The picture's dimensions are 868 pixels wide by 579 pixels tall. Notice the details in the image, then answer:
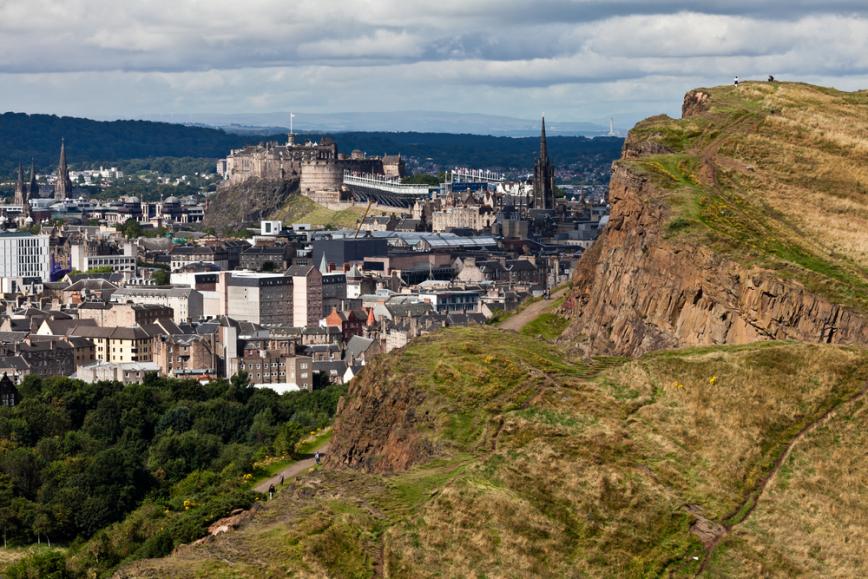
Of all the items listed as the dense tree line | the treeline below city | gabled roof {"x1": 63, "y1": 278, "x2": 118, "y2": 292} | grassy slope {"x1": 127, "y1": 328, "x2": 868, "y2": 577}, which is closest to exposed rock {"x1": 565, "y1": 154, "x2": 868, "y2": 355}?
grassy slope {"x1": 127, "y1": 328, "x2": 868, "y2": 577}

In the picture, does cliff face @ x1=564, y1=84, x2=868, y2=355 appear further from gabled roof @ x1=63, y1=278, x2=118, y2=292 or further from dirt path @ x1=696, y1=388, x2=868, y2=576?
gabled roof @ x1=63, y1=278, x2=118, y2=292

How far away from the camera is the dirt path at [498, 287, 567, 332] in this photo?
74562 mm

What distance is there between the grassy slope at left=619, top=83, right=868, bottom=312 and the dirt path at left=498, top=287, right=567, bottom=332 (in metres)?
9.59

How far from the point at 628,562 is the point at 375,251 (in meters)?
151

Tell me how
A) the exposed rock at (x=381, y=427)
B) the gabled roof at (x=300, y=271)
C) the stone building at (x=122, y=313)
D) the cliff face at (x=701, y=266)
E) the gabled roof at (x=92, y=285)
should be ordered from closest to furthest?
the exposed rock at (x=381, y=427) < the cliff face at (x=701, y=266) < the stone building at (x=122, y=313) < the gabled roof at (x=300, y=271) < the gabled roof at (x=92, y=285)

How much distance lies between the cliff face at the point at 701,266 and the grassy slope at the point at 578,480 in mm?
4888

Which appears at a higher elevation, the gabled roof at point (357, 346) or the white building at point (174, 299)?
the gabled roof at point (357, 346)

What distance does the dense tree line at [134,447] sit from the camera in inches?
3041

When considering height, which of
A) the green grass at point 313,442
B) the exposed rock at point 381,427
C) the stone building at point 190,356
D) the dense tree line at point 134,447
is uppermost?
the exposed rock at point 381,427

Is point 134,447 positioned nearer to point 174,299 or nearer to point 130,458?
point 130,458

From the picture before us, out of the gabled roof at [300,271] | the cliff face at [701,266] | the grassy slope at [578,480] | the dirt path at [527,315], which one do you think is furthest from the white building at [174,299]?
the grassy slope at [578,480]

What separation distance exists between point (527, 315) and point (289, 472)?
12.8m

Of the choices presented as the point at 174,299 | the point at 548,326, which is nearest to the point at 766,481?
the point at 548,326

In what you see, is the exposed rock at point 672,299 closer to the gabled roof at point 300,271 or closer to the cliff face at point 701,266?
the cliff face at point 701,266
